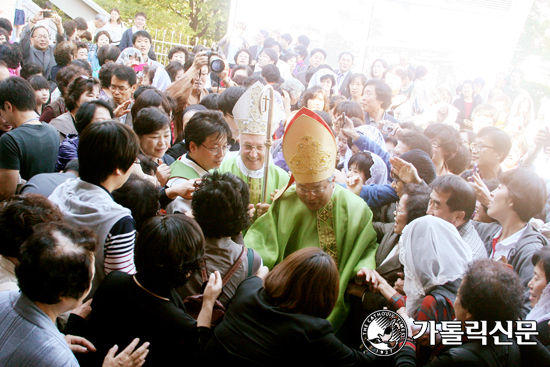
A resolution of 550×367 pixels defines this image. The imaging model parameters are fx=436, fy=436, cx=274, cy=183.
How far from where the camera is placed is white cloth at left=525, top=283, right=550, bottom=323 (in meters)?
2.16

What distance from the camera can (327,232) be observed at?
298cm

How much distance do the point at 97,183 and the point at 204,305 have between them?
816 millimetres

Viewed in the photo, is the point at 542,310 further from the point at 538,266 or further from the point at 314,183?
the point at 314,183

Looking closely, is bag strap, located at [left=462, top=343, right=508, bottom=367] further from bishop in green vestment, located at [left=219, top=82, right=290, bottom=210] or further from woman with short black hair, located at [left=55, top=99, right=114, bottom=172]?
woman with short black hair, located at [left=55, top=99, right=114, bottom=172]

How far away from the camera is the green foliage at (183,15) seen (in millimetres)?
17422

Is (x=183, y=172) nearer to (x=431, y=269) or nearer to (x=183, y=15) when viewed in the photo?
(x=431, y=269)

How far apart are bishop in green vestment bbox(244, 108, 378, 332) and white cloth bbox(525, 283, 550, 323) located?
914 millimetres

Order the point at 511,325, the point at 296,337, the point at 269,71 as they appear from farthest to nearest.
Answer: the point at 269,71
the point at 511,325
the point at 296,337

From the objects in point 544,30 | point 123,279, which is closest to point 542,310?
point 123,279

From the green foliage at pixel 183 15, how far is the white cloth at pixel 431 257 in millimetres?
16611

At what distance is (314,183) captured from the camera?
292 centimetres

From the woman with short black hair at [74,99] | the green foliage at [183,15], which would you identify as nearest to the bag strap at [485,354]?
the woman with short black hair at [74,99]

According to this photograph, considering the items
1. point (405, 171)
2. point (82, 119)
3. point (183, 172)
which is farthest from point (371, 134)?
point (82, 119)

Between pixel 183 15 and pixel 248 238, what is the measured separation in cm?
1788
